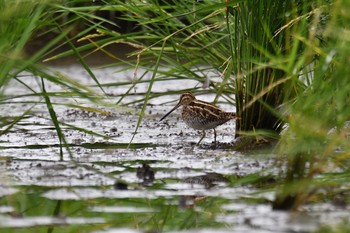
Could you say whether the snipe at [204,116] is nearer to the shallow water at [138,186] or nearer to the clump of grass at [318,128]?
the shallow water at [138,186]

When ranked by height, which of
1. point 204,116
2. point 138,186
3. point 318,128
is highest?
point 204,116

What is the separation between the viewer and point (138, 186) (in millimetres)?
5129

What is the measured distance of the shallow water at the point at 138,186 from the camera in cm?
447

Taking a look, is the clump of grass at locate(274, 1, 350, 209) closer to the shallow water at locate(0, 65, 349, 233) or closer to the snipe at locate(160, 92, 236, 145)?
the shallow water at locate(0, 65, 349, 233)

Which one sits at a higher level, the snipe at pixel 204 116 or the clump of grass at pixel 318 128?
the snipe at pixel 204 116

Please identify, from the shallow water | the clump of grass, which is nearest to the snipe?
the shallow water

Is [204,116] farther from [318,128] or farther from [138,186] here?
[318,128]

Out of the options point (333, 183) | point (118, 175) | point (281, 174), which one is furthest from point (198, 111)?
point (333, 183)

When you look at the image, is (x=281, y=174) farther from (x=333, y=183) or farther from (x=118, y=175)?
(x=118, y=175)

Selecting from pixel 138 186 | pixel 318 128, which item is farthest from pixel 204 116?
pixel 318 128

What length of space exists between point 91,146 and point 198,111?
35.2 inches

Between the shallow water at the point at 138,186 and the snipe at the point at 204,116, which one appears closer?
the shallow water at the point at 138,186

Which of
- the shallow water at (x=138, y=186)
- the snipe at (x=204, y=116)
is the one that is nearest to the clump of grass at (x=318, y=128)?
the shallow water at (x=138, y=186)

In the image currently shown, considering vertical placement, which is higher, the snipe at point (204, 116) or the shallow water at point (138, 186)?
the snipe at point (204, 116)
